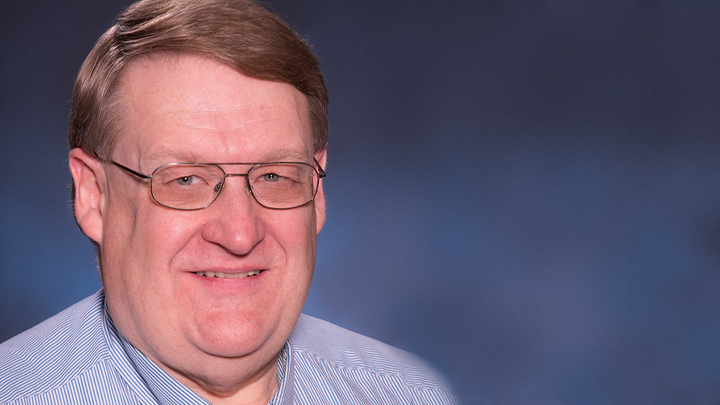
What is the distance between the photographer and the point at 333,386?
7.21ft

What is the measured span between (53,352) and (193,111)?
786 millimetres

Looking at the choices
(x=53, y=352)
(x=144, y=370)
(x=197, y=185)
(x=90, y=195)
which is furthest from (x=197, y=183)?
(x=53, y=352)

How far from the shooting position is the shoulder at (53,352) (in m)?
1.85

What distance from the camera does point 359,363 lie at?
232cm

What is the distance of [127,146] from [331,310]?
7.35 feet

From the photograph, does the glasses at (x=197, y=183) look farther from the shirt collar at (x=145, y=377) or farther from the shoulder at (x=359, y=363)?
the shoulder at (x=359, y=363)

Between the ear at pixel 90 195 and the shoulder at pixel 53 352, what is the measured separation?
27 cm

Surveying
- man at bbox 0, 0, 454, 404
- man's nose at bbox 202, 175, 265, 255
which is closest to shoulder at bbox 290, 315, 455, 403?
man at bbox 0, 0, 454, 404

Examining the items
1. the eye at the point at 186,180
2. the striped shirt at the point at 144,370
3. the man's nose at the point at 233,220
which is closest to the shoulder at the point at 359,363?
the striped shirt at the point at 144,370

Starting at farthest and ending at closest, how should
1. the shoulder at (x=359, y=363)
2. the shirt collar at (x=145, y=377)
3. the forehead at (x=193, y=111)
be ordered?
the shoulder at (x=359, y=363) < the shirt collar at (x=145, y=377) < the forehead at (x=193, y=111)

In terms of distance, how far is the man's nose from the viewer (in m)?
1.70

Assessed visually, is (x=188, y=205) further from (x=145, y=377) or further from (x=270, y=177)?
(x=145, y=377)

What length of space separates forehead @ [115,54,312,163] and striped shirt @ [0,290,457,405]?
53 cm

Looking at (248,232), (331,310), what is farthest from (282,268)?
(331,310)
